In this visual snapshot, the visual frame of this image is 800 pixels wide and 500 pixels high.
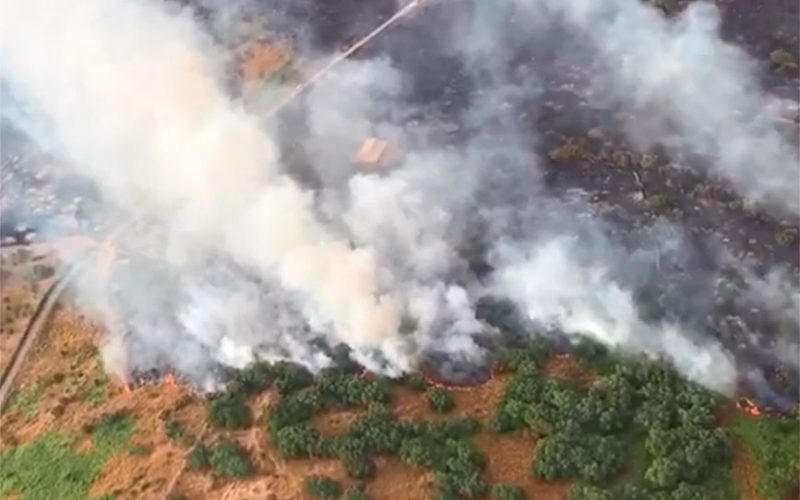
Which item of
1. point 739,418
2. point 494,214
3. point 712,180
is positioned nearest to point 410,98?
point 494,214

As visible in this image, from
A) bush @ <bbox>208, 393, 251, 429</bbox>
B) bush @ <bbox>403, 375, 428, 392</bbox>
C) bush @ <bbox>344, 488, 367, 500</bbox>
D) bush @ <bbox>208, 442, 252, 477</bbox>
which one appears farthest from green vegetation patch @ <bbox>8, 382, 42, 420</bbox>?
bush @ <bbox>403, 375, 428, 392</bbox>

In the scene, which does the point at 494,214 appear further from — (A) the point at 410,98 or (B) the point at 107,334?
(B) the point at 107,334

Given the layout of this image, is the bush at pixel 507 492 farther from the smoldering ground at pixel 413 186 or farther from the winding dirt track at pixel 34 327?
the winding dirt track at pixel 34 327

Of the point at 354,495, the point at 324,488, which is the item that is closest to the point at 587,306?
the point at 354,495

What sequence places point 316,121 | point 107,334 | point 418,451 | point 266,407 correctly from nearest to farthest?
point 418,451 < point 266,407 < point 107,334 < point 316,121

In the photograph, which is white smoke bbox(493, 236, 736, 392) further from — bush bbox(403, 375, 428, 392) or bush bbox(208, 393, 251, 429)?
bush bbox(208, 393, 251, 429)

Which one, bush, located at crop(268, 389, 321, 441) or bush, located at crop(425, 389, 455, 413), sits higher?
bush, located at crop(268, 389, 321, 441)
